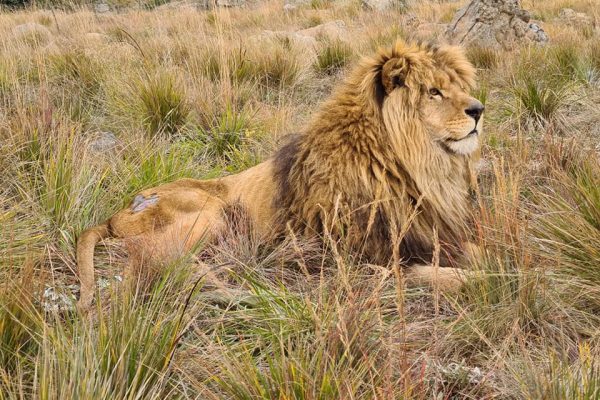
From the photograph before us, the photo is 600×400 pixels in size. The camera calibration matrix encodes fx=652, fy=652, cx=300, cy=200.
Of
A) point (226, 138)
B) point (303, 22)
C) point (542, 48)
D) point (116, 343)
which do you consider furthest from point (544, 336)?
point (303, 22)

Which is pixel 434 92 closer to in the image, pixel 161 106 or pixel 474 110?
pixel 474 110

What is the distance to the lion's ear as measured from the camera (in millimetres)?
3418

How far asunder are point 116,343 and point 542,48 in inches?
285

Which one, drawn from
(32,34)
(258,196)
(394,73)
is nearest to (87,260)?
(258,196)

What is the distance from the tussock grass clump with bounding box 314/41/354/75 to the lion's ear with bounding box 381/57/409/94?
15.6 feet

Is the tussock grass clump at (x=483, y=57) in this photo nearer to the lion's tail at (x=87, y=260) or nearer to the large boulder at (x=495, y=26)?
the large boulder at (x=495, y=26)

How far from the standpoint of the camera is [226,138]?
5.38m

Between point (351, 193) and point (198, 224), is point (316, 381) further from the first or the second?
point (198, 224)

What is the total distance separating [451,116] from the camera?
3.34 metres

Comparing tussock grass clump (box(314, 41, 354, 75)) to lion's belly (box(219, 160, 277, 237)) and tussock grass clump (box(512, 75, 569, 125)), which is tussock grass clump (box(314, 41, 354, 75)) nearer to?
tussock grass clump (box(512, 75, 569, 125))

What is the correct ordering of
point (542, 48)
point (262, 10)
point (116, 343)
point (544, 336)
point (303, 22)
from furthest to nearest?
point (262, 10) < point (303, 22) < point (542, 48) < point (544, 336) < point (116, 343)

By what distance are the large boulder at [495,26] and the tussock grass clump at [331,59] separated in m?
1.76

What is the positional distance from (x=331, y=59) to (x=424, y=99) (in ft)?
16.4

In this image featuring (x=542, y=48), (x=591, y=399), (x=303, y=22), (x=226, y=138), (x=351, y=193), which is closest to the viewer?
(x=591, y=399)
